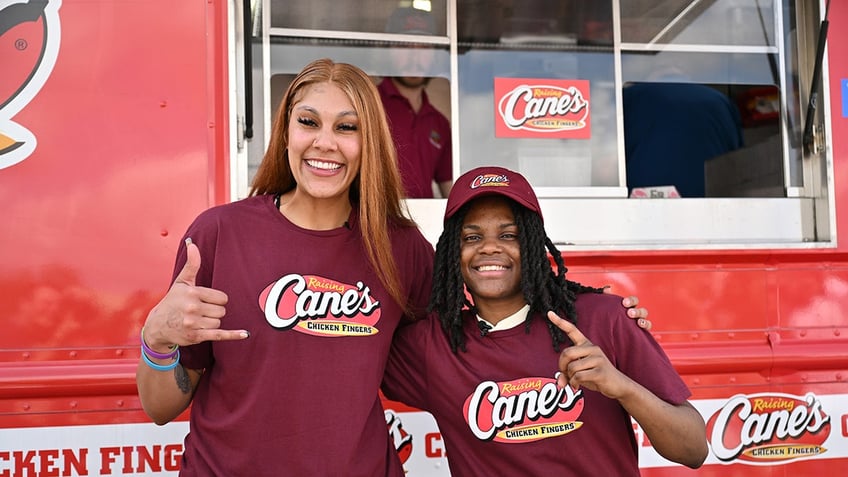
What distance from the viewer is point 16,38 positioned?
2096 mm

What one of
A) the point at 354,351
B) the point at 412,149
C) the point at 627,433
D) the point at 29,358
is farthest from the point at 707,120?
the point at 29,358

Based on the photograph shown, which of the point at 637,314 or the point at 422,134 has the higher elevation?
the point at 422,134

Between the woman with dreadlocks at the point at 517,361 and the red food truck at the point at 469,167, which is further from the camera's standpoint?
the red food truck at the point at 469,167

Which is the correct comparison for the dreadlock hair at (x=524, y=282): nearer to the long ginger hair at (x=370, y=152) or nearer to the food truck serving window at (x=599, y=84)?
the long ginger hair at (x=370, y=152)

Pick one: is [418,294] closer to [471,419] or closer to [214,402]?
[471,419]

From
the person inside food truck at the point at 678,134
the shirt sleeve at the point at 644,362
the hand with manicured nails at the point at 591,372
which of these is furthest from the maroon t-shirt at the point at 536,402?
the person inside food truck at the point at 678,134

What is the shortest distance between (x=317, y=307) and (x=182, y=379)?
1.18ft

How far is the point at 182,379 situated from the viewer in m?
1.62

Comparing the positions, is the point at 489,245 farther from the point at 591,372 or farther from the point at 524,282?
the point at 591,372

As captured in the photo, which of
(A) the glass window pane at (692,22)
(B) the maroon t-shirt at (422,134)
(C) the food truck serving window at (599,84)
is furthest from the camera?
(B) the maroon t-shirt at (422,134)

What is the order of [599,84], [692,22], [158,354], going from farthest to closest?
[692,22] → [599,84] → [158,354]

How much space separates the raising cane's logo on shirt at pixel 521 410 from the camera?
1685 millimetres

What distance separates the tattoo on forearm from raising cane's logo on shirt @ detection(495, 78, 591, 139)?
1.62 meters

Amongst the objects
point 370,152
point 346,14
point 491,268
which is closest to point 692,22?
point 346,14
